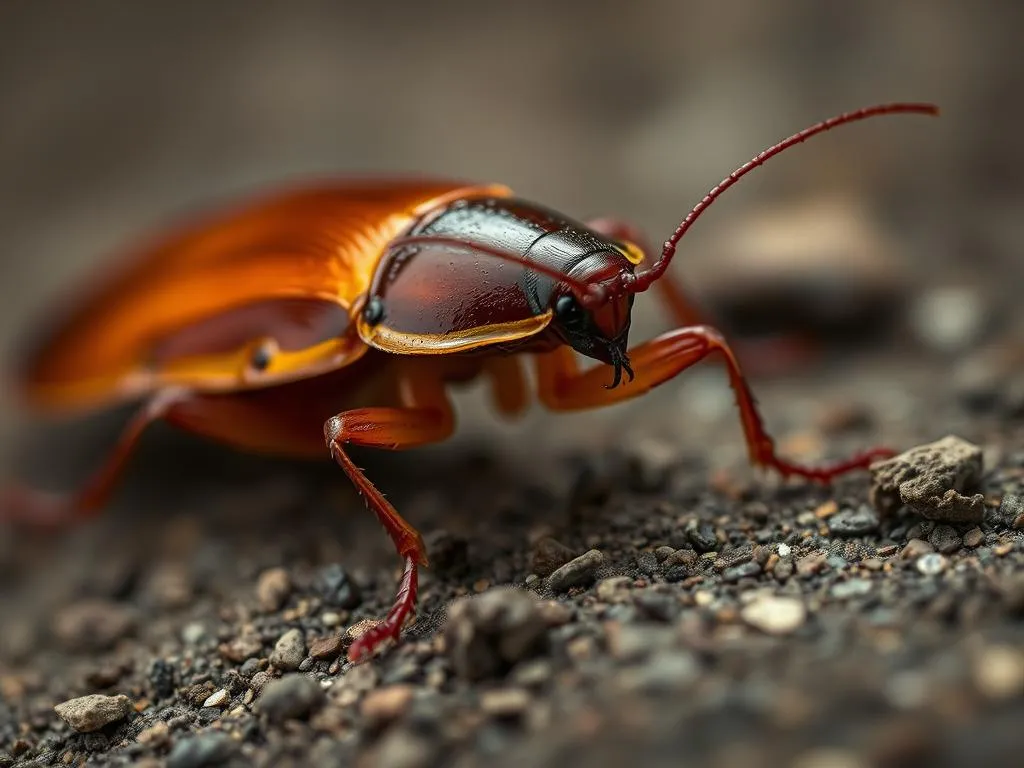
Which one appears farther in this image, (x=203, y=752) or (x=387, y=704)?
(x=203, y=752)

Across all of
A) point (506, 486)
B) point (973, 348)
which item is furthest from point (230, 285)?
point (973, 348)

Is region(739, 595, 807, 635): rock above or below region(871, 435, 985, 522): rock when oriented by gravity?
above

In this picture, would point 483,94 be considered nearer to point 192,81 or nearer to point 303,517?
point 192,81

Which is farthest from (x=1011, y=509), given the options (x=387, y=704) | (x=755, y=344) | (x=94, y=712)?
(x=94, y=712)

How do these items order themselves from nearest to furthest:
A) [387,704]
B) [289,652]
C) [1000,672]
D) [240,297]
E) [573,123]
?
[1000,672] → [387,704] → [289,652] → [240,297] → [573,123]

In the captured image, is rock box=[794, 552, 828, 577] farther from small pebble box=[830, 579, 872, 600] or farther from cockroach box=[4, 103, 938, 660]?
cockroach box=[4, 103, 938, 660]

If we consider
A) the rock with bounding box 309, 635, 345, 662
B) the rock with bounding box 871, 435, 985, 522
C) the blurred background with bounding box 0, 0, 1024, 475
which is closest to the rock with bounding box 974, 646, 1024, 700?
the rock with bounding box 871, 435, 985, 522

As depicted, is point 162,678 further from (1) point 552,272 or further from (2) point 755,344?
(2) point 755,344
